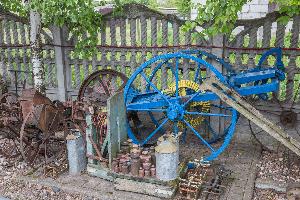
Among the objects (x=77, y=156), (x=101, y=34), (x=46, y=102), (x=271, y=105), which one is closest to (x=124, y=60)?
(x=101, y=34)

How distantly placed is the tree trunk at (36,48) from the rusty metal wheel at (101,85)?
957 millimetres

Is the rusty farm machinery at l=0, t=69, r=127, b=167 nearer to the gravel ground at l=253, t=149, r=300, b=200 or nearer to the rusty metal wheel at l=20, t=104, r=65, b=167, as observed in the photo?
the rusty metal wheel at l=20, t=104, r=65, b=167

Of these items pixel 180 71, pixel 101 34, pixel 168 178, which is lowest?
pixel 168 178

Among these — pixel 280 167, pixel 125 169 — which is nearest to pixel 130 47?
pixel 125 169

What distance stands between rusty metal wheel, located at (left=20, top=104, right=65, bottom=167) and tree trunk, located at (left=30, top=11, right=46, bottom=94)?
5.46 ft

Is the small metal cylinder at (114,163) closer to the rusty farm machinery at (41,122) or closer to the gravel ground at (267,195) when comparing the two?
the rusty farm machinery at (41,122)

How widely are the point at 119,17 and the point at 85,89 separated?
1.83 metres

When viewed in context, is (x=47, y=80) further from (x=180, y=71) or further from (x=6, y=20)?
(x=180, y=71)

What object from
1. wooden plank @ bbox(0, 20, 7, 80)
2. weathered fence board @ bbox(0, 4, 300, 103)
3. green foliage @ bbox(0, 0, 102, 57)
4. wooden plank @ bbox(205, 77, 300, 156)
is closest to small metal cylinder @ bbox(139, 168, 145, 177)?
wooden plank @ bbox(205, 77, 300, 156)

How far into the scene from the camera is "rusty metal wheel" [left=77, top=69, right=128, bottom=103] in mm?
8227

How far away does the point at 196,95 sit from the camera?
685 centimetres

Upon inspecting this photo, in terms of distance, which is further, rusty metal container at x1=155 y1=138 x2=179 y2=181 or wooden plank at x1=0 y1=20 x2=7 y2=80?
wooden plank at x1=0 y1=20 x2=7 y2=80

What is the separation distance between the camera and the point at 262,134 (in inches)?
330

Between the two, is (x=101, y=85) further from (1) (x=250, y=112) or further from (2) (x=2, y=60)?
(1) (x=250, y=112)
